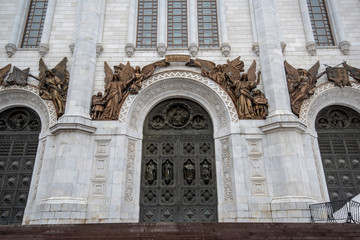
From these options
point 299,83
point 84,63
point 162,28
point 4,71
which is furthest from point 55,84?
point 299,83

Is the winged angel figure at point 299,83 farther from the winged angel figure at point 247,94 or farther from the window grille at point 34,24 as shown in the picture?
the window grille at point 34,24

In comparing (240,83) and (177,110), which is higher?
(240,83)

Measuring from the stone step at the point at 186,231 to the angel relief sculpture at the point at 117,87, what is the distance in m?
5.61

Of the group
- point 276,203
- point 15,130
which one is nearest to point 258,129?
point 276,203

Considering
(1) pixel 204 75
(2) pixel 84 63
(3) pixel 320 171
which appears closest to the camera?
(3) pixel 320 171

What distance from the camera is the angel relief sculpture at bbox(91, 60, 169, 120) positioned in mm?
13031

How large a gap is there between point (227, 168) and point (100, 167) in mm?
5696

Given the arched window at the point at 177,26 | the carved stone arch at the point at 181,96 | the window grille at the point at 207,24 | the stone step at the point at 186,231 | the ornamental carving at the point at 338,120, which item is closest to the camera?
the stone step at the point at 186,231

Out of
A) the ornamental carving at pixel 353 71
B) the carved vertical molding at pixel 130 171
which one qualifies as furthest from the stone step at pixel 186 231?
the ornamental carving at pixel 353 71

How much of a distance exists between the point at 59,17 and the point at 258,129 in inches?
480

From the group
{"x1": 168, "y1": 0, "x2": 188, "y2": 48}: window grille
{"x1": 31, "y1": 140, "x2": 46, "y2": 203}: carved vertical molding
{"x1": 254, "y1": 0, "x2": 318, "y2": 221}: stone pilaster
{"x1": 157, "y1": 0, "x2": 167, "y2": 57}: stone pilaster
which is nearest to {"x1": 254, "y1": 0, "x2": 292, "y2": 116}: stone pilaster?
{"x1": 254, "y1": 0, "x2": 318, "y2": 221}: stone pilaster

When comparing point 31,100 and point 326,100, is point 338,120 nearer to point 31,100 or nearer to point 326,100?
point 326,100

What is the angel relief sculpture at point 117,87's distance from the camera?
13031 mm

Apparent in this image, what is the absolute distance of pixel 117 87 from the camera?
44.1 ft
